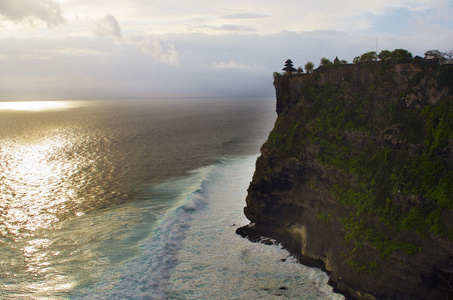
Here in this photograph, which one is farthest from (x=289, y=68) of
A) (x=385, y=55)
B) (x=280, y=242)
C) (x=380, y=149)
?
(x=280, y=242)

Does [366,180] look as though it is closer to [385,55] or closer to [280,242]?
[280,242]

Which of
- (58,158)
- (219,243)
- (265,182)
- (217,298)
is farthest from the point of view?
(58,158)

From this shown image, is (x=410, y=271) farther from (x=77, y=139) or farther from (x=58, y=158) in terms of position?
(x=77, y=139)

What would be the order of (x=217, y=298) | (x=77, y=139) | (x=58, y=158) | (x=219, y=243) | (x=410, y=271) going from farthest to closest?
(x=77, y=139) → (x=58, y=158) → (x=219, y=243) → (x=217, y=298) → (x=410, y=271)

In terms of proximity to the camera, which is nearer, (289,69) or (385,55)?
(385,55)

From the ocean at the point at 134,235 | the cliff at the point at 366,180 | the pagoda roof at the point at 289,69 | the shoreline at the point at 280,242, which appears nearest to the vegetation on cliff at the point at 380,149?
the cliff at the point at 366,180

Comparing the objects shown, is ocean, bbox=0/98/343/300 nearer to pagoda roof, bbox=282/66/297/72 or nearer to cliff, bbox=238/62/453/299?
cliff, bbox=238/62/453/299

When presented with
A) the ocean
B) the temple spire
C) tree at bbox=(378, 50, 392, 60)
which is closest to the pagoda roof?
the temple spire

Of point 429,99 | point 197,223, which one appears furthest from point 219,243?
point 429,99

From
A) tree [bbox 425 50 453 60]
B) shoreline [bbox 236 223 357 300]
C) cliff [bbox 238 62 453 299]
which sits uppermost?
tree [bbox 425 50 453 60]
